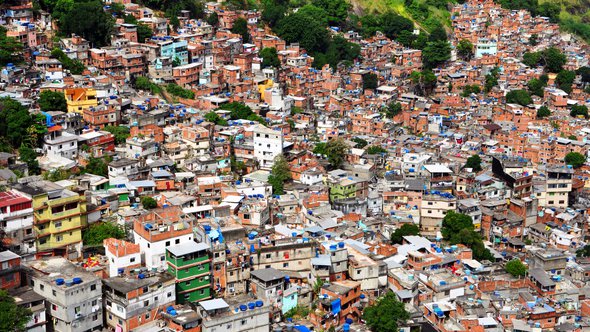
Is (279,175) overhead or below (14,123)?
below

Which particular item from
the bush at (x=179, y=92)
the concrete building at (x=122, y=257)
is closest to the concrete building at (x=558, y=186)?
the bush at (x=179, y=92)

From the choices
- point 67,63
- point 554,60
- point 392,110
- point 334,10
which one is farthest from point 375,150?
point 554,60

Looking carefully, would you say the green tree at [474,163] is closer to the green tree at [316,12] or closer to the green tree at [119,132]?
the green tree at [119,132]

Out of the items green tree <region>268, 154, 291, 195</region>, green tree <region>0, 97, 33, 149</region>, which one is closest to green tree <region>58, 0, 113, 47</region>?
green tree <region>0, 97, 33, 149</region>

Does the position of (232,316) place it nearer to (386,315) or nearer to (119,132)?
(386,315)

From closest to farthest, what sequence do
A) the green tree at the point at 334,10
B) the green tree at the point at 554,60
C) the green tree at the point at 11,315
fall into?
the green tree at the point at 11,315
the green tree at the point at 554,60
the green tree at the point at 334,10

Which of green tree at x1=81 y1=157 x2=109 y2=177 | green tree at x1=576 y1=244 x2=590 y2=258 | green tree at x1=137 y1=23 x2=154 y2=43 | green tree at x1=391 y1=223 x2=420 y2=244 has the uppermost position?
green tree at x1=137 y1=23 x2=154 y2=43

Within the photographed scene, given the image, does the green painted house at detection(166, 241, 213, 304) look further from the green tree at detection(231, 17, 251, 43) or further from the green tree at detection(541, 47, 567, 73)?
the green tree at detection(541, 47, 567, 73)
